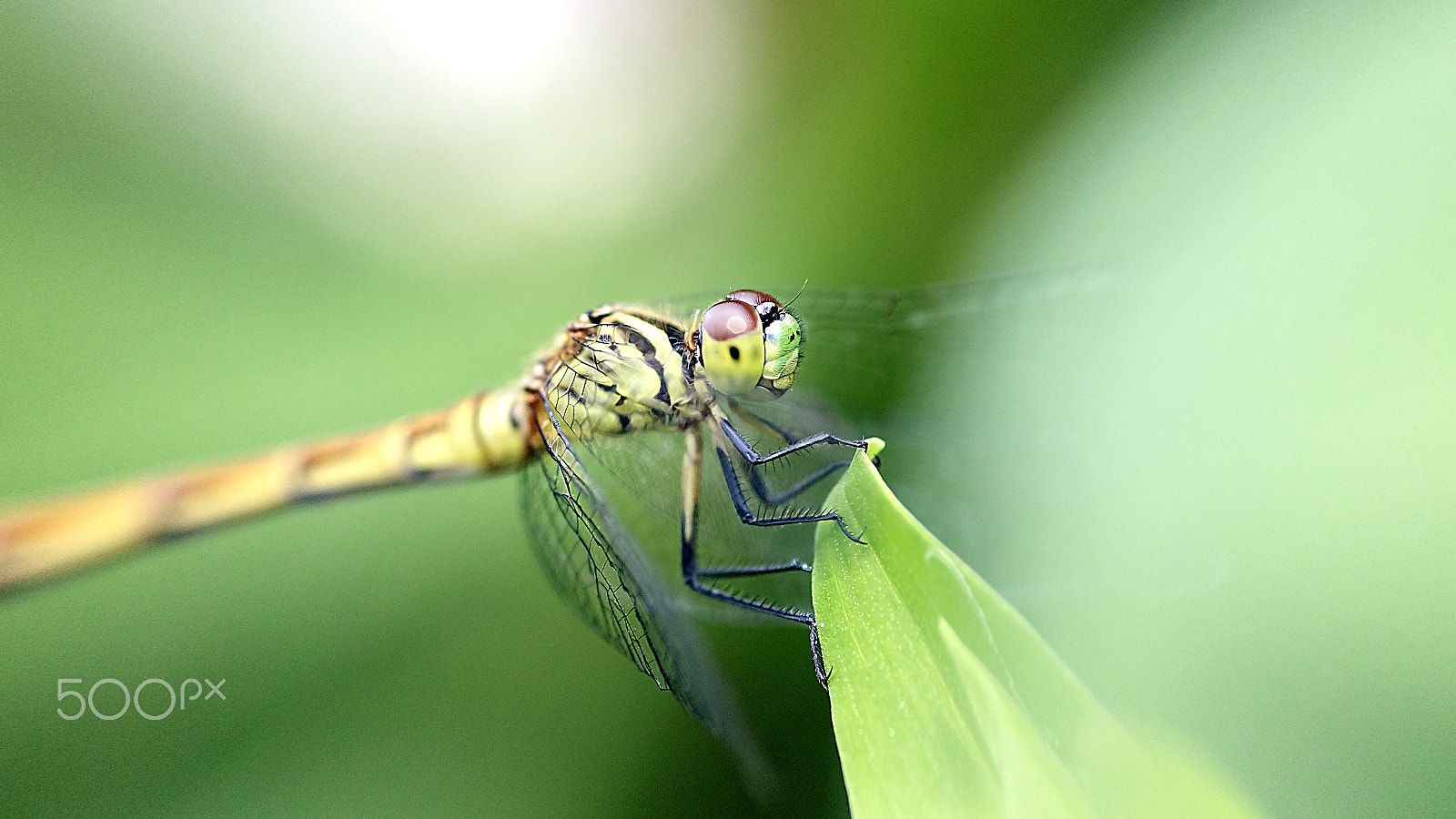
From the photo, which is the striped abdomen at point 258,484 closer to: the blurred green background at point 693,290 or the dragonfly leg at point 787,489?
the blurred green background at point 693,290

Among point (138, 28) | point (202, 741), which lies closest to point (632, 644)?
point (202, 741)

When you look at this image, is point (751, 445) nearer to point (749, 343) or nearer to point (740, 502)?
point (740, 502)

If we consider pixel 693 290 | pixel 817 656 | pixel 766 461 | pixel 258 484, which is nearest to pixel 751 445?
pixel 766 461

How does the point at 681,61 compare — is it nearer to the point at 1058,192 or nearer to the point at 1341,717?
the point at 1058,192

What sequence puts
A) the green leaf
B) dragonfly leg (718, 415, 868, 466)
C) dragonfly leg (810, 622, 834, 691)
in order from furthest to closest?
1. dragonfly leg (718, 415, 868, 466)
2. dragonfly leg (810, 622, 834, 691)
3. the green leaf

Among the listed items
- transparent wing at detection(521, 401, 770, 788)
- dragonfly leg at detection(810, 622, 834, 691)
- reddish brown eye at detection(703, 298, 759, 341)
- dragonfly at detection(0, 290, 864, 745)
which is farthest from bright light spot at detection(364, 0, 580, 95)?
dragonfly leg at detection(810, 622, 834, 691)

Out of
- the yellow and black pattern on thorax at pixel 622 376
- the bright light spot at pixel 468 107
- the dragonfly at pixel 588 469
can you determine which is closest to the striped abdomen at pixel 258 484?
the dragonfly at pixel 588 469

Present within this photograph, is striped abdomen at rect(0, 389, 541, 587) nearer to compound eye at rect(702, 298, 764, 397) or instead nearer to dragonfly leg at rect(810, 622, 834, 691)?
compound eye at rect(702, 298, 764, 397)
